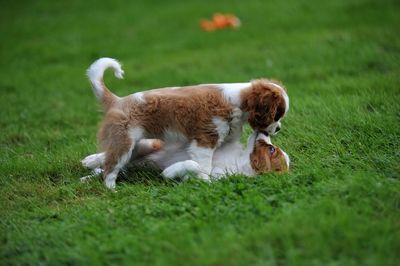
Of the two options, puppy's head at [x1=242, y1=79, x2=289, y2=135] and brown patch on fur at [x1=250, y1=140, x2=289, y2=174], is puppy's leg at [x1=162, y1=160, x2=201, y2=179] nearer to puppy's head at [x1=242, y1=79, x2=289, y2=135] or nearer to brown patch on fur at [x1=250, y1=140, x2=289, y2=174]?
brown patch on fur at [x1=250, y1=140, x2=289, y2=174]

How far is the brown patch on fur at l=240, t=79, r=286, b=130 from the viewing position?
16.7 feet

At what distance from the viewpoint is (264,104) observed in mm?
5082

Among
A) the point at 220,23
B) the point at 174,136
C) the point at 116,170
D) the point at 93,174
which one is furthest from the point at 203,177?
the point at 220,23

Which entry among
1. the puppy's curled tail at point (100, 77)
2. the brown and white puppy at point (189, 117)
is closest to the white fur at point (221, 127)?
the brown and white puppy at point (189, 117)

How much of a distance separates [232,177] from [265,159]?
459 mm

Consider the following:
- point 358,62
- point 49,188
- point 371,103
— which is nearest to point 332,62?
point 358,62

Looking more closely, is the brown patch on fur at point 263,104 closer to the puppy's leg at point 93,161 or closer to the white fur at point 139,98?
the white fur at point 139,98

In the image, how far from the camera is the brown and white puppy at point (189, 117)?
199 inches

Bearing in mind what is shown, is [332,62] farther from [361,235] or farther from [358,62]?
[361,235]

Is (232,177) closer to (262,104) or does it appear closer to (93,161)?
(262,104)

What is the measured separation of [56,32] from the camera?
13.7 meters

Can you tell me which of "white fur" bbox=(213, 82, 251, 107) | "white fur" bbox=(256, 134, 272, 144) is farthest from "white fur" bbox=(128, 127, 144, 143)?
"white fur" bbox=(256, 134, 272, 144)

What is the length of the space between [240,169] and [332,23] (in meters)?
7.44

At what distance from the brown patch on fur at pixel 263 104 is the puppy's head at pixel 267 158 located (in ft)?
0.61
